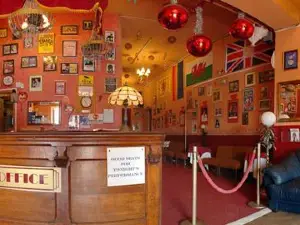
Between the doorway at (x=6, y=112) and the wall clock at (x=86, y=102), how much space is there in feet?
5.17

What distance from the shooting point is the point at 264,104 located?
6715 millimetres

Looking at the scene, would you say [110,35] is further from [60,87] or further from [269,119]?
[269,119]

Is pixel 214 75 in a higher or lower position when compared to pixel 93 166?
higher

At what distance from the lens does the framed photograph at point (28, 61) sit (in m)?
6.74

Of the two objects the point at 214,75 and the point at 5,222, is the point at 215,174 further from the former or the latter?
the point at 5,222

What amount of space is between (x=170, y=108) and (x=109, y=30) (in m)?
5.32

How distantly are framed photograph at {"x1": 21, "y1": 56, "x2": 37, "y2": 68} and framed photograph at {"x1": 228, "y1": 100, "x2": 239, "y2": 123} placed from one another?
15.5 feet

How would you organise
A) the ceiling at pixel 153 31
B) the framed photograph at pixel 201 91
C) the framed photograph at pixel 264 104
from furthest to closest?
1. the framed photograph at pixel 201 91
2. the framed photograph at pixel 264 104
3. the ceiling at pixel 153 31

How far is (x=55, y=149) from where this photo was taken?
2607mm

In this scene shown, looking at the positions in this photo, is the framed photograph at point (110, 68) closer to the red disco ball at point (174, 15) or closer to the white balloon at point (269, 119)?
the white balloon at point (269, 119)

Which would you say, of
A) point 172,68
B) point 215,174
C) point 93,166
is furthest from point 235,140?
point 93,166

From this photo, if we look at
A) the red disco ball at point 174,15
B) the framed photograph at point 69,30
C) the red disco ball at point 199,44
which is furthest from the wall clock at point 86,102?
the red disco ball at point 174,15

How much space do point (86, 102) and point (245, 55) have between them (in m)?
3.86

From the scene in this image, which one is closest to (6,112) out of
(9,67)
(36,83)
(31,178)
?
(9,67)
